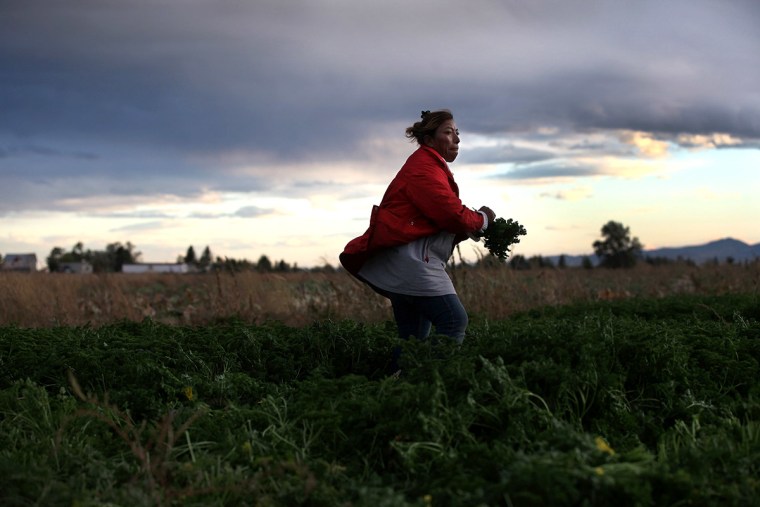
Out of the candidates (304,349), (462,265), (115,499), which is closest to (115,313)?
(462,265)

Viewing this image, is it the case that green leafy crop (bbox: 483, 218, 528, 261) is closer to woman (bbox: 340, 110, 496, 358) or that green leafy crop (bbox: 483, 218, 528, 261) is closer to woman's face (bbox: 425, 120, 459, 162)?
woman (bbox: 340, 110, 496, 358)

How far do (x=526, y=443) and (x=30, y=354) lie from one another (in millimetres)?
4463

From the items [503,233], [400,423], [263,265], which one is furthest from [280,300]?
[400,423]

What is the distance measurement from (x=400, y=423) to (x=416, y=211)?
2.17 meters

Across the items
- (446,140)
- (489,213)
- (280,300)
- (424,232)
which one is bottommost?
Answer: (280,300)

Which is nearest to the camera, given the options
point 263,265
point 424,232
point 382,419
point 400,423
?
point 400,423

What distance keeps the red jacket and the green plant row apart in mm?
869

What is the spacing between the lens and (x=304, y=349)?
22.7 feet

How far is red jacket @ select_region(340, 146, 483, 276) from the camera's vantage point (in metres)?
5.78

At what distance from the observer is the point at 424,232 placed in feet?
19.4

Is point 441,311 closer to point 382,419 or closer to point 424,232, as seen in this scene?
point 424,232

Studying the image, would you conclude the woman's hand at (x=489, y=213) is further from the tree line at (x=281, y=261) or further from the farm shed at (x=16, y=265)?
the farm shed at (x=16, y=265)

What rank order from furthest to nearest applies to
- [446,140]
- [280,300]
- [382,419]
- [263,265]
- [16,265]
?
[16,265], [263,265], [280,300], [446,140], [382,419]

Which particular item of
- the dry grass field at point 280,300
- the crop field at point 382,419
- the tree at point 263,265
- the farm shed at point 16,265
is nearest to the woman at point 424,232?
the crop field at point 382,419
